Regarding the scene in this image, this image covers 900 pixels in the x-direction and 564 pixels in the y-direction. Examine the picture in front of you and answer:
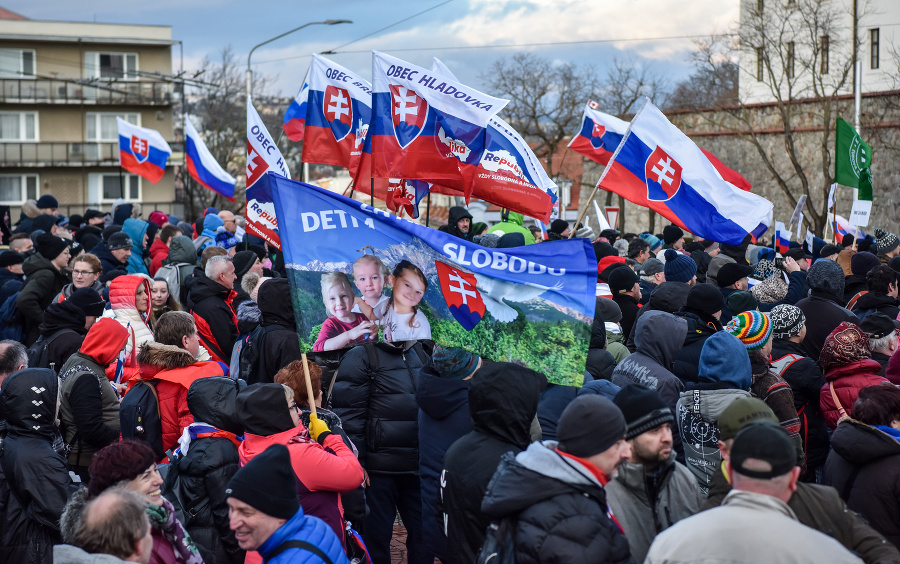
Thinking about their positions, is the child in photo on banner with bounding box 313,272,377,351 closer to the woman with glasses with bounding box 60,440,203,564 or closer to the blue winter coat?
the woman with glasses with bounding box 60,440,203,564

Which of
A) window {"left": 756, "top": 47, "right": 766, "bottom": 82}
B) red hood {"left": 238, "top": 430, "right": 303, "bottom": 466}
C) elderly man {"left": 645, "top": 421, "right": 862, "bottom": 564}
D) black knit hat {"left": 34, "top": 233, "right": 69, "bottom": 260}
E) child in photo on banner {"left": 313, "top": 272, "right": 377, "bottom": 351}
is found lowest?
red hood {"left": 238, "top": 430, "right": 303, "bottom": 466}

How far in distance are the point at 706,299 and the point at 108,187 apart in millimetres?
52808

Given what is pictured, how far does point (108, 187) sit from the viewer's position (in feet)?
176

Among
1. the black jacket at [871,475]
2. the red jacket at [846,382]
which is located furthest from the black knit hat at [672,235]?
the black jacket at [871,475]

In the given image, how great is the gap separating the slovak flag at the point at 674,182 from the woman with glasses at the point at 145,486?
4.00 m

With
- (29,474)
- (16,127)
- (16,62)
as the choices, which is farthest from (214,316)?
(16,62)

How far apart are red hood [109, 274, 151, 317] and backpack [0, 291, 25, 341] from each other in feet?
7.52

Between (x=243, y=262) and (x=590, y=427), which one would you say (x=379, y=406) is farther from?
(x=243, y=262)

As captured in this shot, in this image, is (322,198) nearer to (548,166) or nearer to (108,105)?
(548,166)

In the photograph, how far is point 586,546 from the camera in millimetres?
3400

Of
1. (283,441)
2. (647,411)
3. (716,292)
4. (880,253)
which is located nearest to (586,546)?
(647,411)

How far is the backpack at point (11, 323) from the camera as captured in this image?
931cm

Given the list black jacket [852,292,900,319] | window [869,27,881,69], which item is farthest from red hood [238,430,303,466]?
window [869,27,881,69]

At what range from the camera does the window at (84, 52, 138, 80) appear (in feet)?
173
